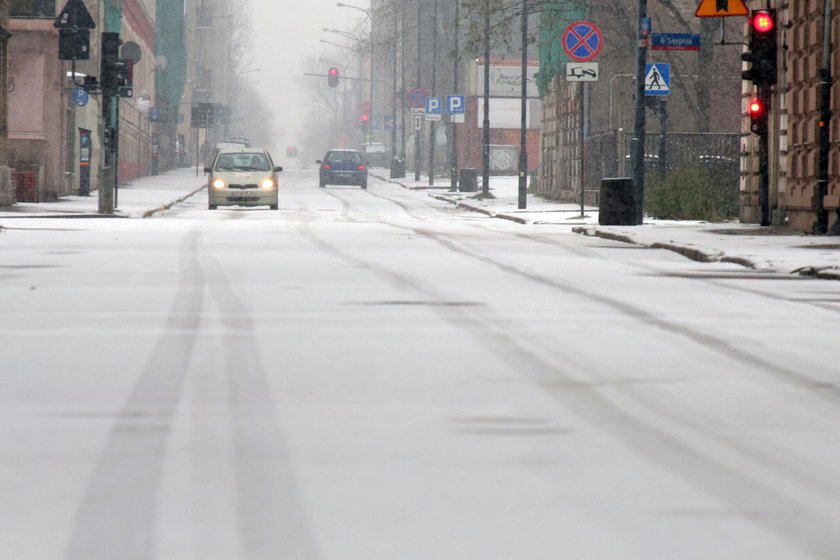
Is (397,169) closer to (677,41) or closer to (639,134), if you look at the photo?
(639,134)

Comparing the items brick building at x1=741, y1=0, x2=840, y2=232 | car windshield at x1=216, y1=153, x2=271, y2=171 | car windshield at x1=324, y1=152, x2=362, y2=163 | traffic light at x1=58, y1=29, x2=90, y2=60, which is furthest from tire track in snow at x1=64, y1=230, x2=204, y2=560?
car windshield at x1=324, y1=152, x2=362, y2=163

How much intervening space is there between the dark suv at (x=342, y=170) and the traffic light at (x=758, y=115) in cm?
3975

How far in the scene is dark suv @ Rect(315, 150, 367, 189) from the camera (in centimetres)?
6700

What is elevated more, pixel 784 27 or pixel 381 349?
pixel 784 27

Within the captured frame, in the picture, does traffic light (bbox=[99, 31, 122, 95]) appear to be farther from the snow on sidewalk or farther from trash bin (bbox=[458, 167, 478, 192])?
trash bin (bbox=[458, 167, 478, 192])

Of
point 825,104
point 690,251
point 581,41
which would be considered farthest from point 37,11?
point 690,251

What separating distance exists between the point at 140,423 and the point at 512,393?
189 centimetres

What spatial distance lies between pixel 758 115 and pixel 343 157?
4105 cm

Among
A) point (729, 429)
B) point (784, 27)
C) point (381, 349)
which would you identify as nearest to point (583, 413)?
point (729, 429)

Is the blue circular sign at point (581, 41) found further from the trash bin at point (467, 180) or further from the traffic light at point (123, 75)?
the trash bin at point (467, 180)

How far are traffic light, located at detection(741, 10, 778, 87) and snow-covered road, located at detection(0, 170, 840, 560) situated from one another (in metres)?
11.1

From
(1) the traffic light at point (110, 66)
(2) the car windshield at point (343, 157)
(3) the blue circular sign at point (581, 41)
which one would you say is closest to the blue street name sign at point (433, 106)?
(2) the car windshield at point (343, 157)

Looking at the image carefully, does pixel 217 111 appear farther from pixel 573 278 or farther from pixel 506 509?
pixel 506 509

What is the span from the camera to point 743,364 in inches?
390
